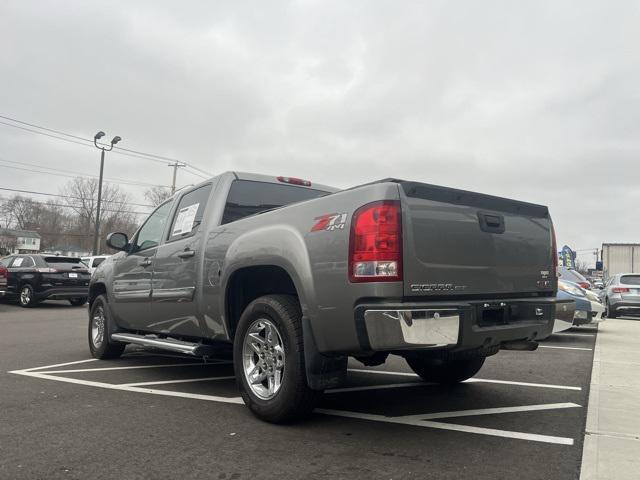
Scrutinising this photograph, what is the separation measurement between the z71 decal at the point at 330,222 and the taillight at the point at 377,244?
13 centimetres

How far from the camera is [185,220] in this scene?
5.54 meters

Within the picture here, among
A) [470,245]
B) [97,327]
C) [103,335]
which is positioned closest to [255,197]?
[470,245]

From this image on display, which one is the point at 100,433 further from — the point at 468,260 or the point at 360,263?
the point at 468,260

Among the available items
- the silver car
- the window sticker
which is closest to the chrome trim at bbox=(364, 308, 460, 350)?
the window sticker

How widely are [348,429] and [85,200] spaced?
2495 inches

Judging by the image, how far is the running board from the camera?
4.82 meters

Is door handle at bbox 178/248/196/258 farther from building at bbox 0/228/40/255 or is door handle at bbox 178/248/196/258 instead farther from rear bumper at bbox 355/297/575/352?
building at bbox 0/228/40/255

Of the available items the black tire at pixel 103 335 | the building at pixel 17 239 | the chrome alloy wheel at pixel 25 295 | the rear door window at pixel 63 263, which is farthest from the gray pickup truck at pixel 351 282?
the building at pixel 17 239

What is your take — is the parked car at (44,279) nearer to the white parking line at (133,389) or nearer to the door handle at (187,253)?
the white parking line at (133,389)

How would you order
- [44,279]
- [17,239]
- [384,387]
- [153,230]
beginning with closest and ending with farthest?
[384,387] → [153,230] → [44,279] → [17,239]

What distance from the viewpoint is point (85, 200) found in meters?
61.5

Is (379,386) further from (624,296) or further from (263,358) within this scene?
(624,296)

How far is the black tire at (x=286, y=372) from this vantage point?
3.76 meters

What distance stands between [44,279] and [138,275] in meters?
11.0
